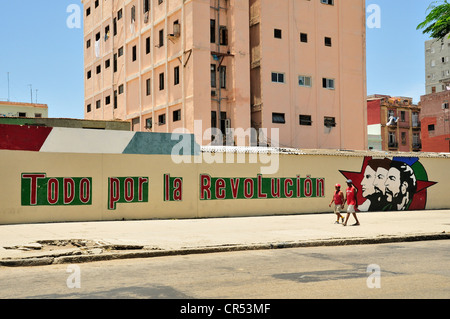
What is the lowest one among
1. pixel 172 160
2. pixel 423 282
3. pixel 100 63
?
pixel 423 282

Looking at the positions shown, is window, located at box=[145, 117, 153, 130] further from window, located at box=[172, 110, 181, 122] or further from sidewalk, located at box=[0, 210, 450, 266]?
sidewalk, located at box=[0, 210, 450, 266]

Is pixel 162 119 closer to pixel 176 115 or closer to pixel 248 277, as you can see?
pixel 176 115

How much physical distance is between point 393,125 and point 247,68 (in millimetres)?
37788

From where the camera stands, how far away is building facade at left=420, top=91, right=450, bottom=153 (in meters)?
56.9

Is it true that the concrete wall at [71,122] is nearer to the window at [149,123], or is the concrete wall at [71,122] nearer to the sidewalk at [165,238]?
the window at [149,123]

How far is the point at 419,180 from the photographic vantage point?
28.4m

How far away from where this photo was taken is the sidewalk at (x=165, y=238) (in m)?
10.7

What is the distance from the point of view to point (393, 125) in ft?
213

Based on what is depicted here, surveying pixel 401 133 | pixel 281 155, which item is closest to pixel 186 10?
pixel 281 155

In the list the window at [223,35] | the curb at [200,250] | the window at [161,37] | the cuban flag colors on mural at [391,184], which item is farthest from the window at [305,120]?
the curb at [200,250]

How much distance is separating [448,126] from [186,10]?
122ft

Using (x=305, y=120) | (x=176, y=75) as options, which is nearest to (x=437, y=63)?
(x=305, y=120)

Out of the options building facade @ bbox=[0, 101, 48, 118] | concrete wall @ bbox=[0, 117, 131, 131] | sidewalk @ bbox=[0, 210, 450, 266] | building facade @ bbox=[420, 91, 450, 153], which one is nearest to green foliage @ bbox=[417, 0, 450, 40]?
sidewalk @ bbox=[0, 210, 450, 266]
